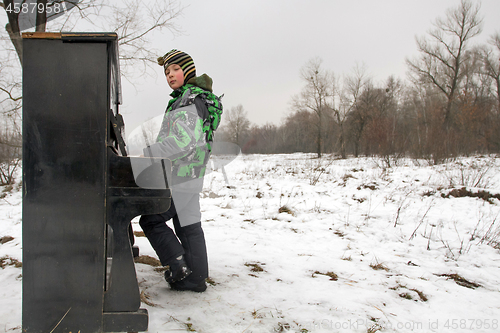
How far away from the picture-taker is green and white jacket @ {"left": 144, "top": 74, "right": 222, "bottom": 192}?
5.65 ft

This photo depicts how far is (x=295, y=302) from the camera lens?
194 cm

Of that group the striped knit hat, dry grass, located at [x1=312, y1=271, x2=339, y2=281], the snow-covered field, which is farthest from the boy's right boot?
the striped knit hat

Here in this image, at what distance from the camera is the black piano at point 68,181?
1.30 m

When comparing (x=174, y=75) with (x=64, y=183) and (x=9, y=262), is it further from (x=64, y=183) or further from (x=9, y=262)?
(x=9, y=262)

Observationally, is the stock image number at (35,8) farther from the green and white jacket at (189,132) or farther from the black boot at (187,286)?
the black boot at (187,286)

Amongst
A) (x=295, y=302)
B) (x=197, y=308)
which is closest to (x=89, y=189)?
(x=197, y=308)

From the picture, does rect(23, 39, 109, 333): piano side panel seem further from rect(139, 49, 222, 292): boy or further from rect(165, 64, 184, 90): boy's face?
rect(165, 64, 184, 90): boy's face

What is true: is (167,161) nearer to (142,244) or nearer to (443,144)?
(142,244)

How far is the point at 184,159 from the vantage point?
185 cm

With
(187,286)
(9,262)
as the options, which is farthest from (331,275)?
(9,262)

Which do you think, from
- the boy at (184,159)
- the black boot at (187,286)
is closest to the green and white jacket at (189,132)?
the boy at (184,159)

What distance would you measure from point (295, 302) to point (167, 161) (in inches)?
51.7

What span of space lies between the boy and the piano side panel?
38 centimetres

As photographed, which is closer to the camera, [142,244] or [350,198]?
[142,244]
